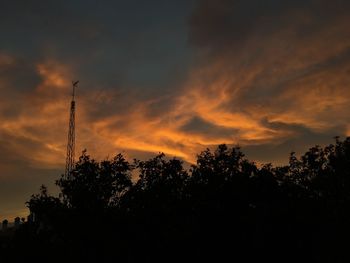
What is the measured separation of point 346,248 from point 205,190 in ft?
50.8

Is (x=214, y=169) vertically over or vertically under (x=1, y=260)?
over

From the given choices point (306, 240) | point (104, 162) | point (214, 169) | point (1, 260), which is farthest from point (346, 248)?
point (1, 260)

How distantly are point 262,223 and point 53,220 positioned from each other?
20.0 meters

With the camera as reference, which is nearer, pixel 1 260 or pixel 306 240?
pixel 306 240

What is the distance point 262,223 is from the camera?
41750 millimetres

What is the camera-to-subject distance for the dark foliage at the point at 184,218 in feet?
135

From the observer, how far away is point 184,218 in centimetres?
4262

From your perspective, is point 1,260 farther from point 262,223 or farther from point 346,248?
point 346,248

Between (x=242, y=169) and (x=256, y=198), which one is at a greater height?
(x=242, y=169)

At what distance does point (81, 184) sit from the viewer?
4569 centimetres

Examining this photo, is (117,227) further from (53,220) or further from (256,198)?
(256,198)

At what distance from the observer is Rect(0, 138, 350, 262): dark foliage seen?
41219mm

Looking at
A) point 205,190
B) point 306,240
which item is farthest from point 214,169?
point 306,240

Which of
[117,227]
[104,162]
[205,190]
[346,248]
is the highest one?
[104,162]
